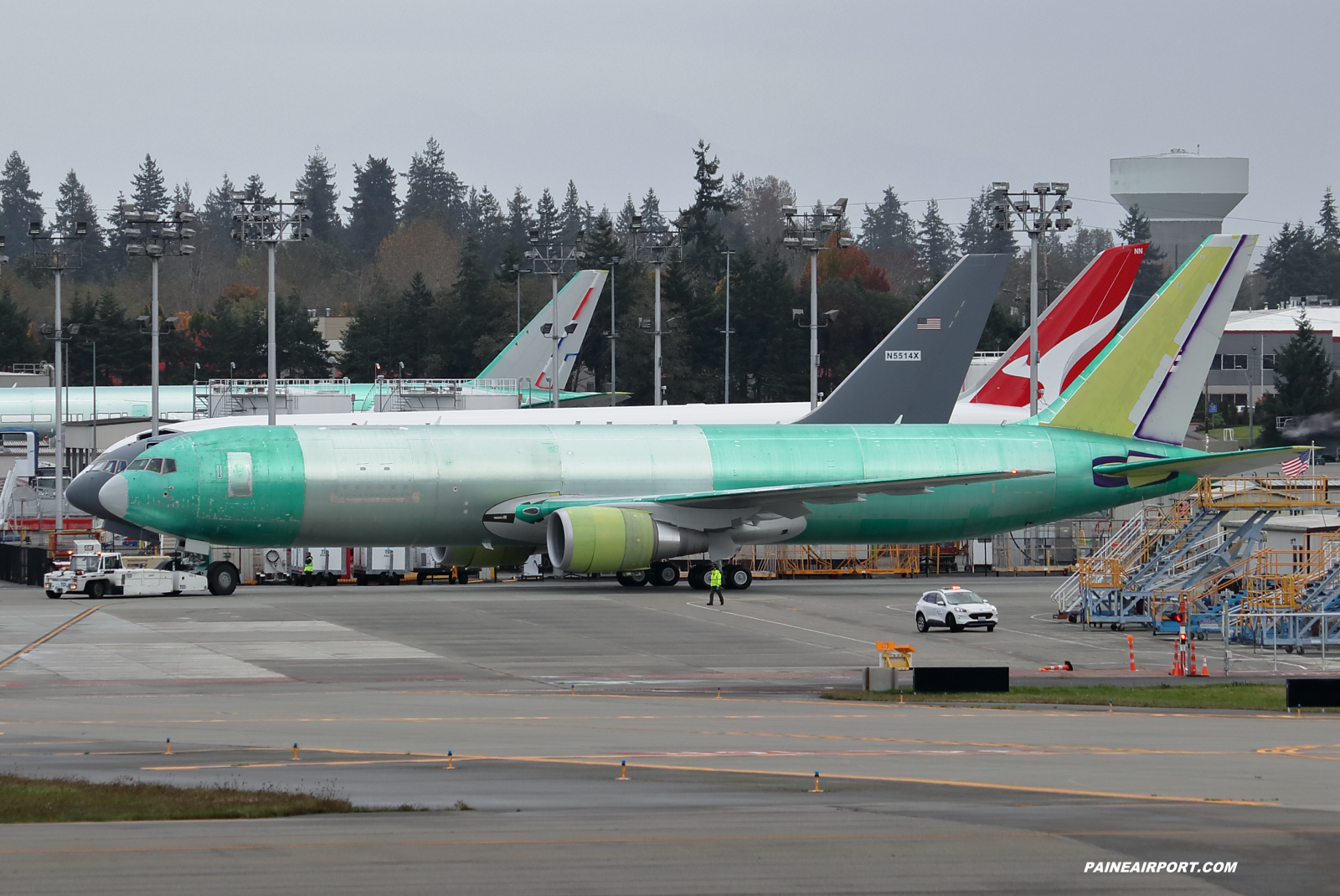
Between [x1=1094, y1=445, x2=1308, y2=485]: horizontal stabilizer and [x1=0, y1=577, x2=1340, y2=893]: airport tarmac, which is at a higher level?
[x1=1094, y1=445, x2=1308, y2=485]: horizontal stabilizer

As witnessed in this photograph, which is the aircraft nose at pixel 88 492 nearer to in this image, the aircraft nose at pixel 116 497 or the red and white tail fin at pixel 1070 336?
the aircraft nose at pixel 116 497

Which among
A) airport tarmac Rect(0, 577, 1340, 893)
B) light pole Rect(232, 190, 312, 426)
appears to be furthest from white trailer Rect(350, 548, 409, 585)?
airport tarmac Rect(0, 577, 1340, 893)

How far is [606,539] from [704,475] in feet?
16.7

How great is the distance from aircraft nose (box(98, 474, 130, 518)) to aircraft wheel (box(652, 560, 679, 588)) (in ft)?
53.7

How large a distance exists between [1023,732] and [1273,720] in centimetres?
492

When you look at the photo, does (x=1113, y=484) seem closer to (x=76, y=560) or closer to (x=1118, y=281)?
(x=1118, y=281)

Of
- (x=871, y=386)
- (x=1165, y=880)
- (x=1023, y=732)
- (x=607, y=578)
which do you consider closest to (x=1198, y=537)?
(x=871, y=386)

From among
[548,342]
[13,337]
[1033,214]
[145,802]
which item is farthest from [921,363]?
[13,337]

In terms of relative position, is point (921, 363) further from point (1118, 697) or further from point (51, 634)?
point (51, 634)

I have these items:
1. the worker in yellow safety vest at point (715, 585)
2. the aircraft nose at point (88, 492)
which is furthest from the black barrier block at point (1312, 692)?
the aircraft nose at point (88, 492)

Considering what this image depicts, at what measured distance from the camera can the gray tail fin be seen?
191 ft

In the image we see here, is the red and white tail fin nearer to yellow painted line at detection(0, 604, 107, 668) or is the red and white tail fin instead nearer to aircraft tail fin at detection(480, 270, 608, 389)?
aircraft tail fin at detection(480, 270, 608, 389)

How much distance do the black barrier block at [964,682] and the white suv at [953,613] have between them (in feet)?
38.1

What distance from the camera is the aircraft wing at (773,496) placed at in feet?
A: 163
